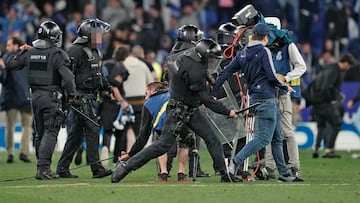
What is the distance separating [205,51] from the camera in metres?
16.6

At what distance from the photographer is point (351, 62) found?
84.8 feet

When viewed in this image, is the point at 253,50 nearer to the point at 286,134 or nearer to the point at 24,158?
the point at 286,134

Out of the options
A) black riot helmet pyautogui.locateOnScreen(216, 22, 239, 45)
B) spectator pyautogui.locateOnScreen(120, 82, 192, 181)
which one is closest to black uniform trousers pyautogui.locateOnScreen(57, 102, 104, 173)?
spectator pyautogui.locateOnScreen(120, 82, 192, 181)

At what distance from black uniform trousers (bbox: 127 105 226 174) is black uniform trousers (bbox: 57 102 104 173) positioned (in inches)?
81.6

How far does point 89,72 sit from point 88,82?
16 cm

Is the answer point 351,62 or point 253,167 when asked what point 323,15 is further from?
point 253,167

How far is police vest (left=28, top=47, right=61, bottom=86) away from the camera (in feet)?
59.9

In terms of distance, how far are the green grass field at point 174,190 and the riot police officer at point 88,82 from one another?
39 centimetres

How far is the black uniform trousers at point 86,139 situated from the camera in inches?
739

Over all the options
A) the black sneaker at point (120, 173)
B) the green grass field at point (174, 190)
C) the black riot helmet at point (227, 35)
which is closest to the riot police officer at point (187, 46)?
the green grass field at point (174, 190)

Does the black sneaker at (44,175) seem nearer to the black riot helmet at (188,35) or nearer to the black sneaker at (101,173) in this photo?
the black sneaker at (101,173)

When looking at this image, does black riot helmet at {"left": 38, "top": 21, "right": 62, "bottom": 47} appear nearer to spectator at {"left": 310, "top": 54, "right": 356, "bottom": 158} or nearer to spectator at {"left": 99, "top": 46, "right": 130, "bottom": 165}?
spectator at {"left": 99, "top": 46, "right": 130, "bottom": 165}

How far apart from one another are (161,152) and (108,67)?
21.5 ft

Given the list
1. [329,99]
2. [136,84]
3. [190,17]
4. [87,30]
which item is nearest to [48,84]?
[87,30]
